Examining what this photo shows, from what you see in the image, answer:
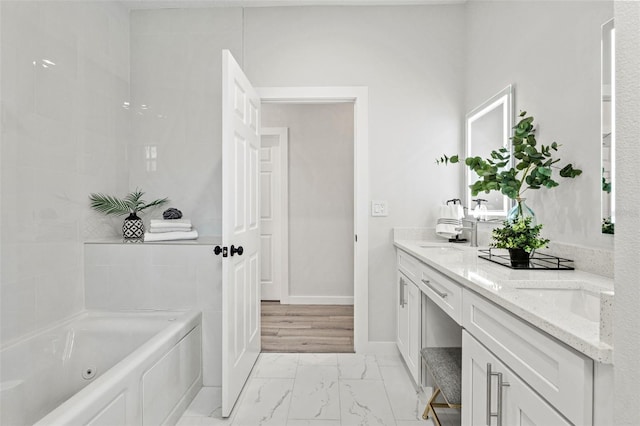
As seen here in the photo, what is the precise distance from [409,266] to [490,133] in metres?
1.01

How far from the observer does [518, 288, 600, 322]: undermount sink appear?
3.88 ft

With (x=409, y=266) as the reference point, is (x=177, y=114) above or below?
above

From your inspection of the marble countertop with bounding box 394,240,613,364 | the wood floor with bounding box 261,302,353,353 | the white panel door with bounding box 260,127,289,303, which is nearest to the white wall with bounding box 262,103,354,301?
the white panel door with bounding box 260,127,289,303

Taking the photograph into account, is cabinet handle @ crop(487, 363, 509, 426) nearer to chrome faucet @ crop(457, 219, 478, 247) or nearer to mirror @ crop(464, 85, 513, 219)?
mirror @ crop(464, 85, 513, 219)

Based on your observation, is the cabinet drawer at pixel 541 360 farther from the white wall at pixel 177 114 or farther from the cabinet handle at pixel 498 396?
the white wall at pixel 177 114

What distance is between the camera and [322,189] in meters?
4.22

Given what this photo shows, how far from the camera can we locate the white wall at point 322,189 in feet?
13.8

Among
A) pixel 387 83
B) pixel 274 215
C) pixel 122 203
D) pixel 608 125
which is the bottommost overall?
pixel 274 215

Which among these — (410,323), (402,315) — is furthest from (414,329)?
(402,315)

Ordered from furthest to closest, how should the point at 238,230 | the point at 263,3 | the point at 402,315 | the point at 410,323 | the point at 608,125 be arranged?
the point at 263,3, the point at 402,315, the point at 410,323, the point at 238,230, the point at 608,125

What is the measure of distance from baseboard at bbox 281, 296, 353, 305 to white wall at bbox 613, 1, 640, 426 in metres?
3.60

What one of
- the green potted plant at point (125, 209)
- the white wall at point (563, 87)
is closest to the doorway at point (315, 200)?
the green potted plant at point (125, 209)

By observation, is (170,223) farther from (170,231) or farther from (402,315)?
(402,315)

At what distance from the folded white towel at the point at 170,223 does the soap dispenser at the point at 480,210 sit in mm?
2027
